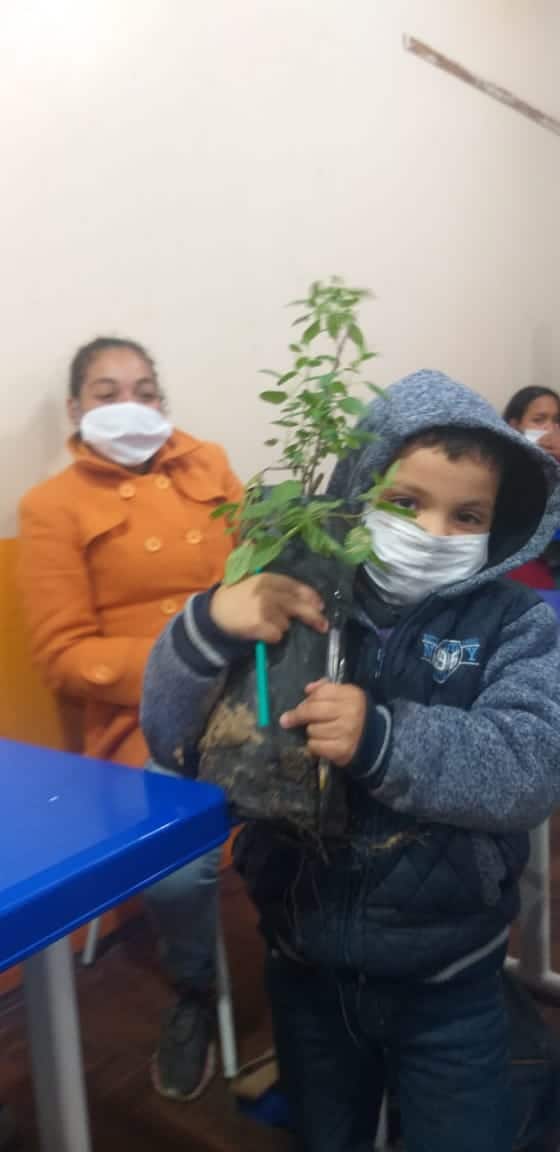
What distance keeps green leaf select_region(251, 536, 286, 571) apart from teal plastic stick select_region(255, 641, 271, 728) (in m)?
0.07

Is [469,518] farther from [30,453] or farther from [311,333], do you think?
[30,453]

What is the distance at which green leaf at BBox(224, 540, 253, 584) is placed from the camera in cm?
77

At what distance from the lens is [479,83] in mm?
3062

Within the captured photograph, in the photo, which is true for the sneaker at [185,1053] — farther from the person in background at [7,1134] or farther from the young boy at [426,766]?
the young boy at [426,766]

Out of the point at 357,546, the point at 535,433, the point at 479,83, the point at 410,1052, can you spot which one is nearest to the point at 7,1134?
the point at 410,1052

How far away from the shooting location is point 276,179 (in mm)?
2254

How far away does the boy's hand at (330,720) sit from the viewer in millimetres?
761

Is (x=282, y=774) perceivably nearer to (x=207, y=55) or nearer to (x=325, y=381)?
(x=325, y=381)

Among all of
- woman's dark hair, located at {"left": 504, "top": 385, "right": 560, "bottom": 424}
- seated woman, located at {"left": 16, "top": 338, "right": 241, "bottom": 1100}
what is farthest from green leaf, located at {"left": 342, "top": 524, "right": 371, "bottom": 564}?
woman's dark hair, located at {"left": 504, "top": 385, "right": 560, "bottom": 424}

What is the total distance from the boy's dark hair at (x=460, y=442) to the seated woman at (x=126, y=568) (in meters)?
0.75

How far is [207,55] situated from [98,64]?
1.14 ft

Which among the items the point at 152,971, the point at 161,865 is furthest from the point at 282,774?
the point at 152,971

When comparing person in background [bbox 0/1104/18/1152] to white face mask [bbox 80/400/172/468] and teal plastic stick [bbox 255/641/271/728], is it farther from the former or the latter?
white face mask [bbox 80/400/172/468]

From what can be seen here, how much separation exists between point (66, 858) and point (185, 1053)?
3.27 ft
